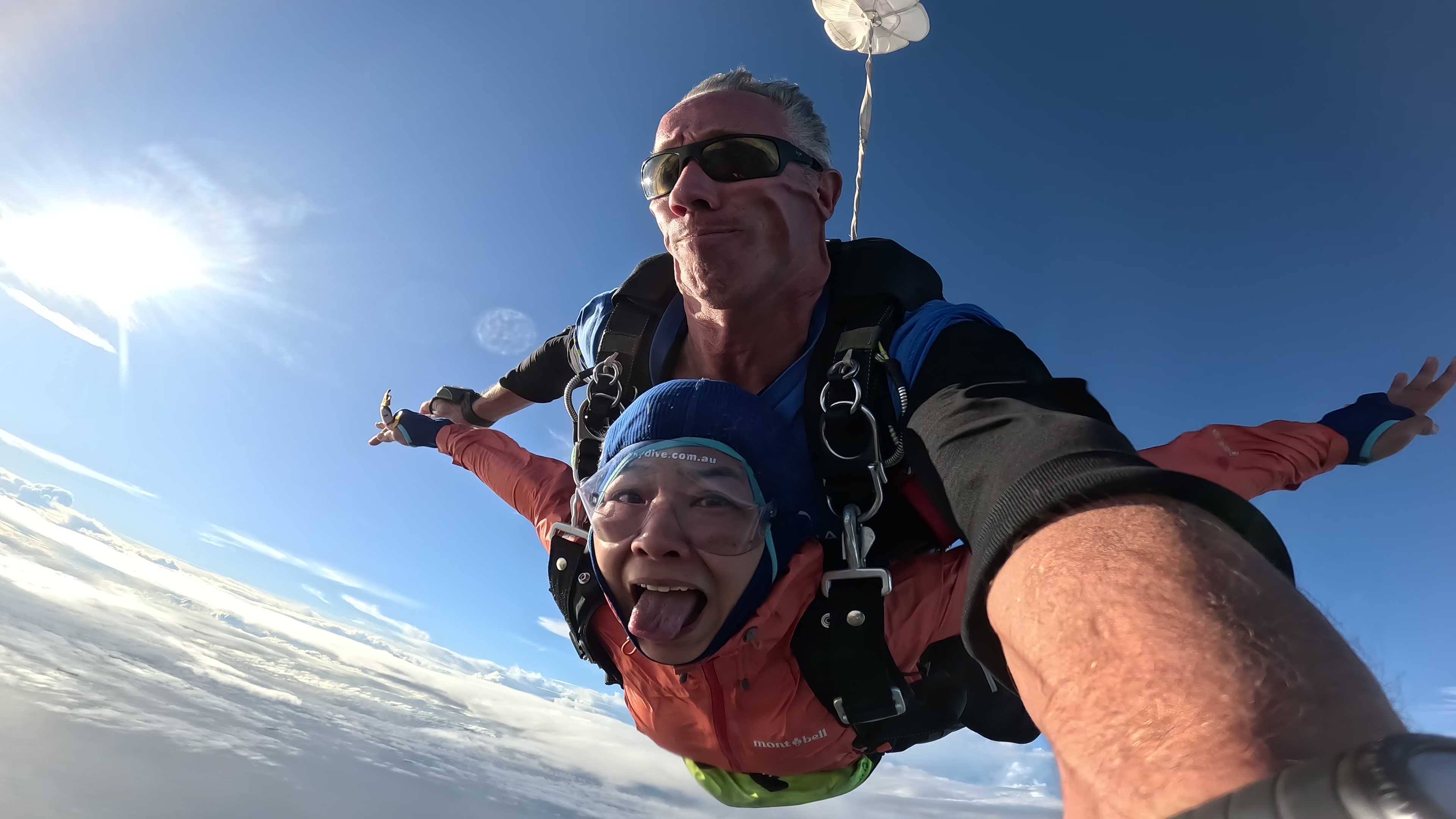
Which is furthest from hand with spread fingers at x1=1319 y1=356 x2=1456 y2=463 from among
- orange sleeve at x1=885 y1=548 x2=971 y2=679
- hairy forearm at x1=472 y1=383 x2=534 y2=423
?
hairy forearm at x1=472 y1=383 x2=534 y2=423

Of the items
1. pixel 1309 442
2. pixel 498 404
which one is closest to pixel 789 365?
pixel 1309 442

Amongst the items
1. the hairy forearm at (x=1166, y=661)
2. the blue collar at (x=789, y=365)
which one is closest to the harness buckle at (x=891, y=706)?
the blue collar at (x=789, y=365)

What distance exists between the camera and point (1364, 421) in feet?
5.79

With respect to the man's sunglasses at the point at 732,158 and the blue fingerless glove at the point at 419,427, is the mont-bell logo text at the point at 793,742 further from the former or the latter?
the blue fingerless glove at the point at 419,427

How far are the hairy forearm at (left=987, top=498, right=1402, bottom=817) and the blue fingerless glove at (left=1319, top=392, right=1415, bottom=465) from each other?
5.64 ft

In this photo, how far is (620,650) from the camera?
166 centimetres

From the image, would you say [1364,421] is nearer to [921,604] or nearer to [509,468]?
[921,604]

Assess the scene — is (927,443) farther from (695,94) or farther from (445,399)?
(445,399)

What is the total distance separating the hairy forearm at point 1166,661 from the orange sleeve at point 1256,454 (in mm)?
1144

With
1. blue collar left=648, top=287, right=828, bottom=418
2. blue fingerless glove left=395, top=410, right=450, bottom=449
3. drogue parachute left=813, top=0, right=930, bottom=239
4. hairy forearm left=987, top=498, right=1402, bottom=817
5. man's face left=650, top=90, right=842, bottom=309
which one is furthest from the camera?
drogue parachute left=813, top=0, right=930, bottom=239

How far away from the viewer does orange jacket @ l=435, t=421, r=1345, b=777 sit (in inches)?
61.3

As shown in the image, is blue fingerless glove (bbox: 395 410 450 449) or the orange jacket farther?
blue fingerless glove (bbox: 395 410 450 449)

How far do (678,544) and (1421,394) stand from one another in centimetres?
234

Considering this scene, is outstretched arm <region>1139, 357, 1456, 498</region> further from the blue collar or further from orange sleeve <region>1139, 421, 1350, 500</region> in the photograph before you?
the blue collar
